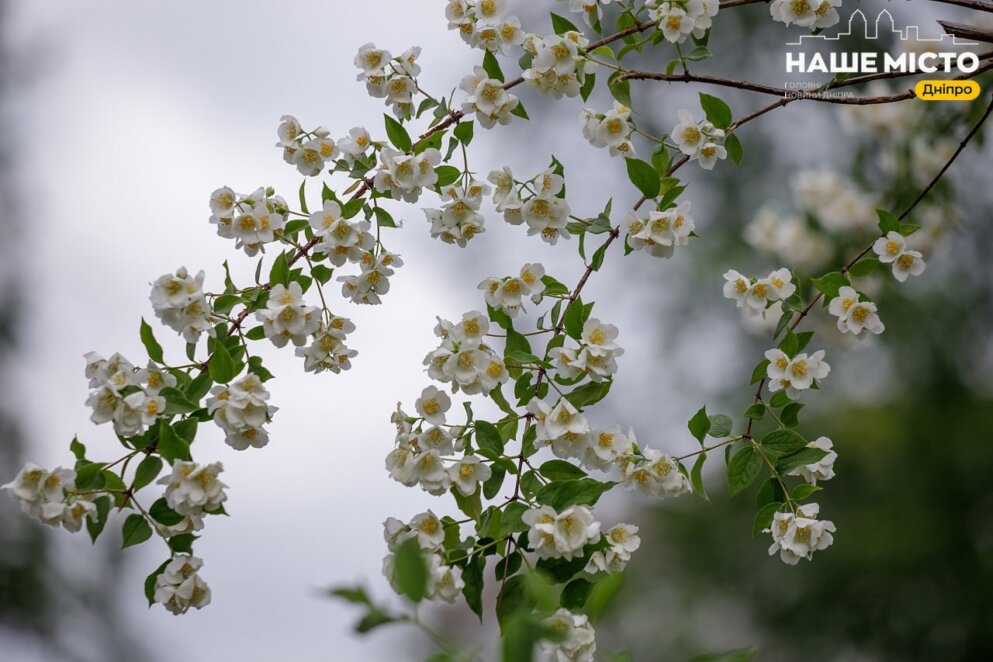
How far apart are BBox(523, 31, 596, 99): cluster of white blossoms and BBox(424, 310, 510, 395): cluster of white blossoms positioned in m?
0.22

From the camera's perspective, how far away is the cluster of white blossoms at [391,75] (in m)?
0.90

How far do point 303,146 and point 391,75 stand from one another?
0.35 feet

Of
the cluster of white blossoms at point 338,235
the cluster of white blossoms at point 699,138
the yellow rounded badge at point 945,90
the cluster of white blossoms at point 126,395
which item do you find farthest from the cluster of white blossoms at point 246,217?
the yellow rounded badge at point 945,90

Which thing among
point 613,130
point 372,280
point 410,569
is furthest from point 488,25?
point 410,569

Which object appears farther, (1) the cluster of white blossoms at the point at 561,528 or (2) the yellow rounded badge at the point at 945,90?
(2) the yellow rounded badge at the point at 945,90

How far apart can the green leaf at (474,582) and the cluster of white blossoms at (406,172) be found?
32 centimetres

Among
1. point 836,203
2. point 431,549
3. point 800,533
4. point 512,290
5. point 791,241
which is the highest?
Result: point 512,290

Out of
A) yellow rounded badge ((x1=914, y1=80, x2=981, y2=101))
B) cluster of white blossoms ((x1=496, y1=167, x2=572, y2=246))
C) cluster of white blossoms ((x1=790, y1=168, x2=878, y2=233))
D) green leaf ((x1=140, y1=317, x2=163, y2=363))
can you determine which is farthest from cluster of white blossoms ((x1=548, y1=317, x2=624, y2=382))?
cluster of white blossoms ((x1=790, y1=168, x2=878, y2=233))

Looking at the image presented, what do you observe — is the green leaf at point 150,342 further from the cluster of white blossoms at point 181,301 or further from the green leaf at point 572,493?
the green leaf at point 572,493

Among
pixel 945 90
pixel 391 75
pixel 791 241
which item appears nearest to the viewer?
pixel 391 75

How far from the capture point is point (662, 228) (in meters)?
0.86

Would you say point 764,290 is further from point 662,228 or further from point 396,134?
point 396,134

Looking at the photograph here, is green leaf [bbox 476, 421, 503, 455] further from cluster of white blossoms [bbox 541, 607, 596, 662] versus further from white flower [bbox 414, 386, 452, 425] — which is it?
cluster of white blossoms [bbox 541, 607, 596, 662]

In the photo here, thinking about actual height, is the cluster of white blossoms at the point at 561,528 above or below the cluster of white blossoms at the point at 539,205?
below
